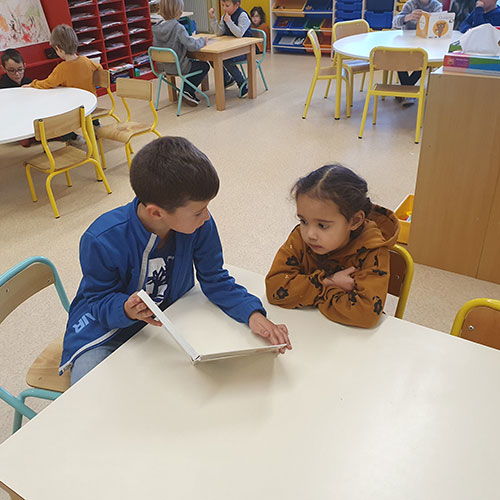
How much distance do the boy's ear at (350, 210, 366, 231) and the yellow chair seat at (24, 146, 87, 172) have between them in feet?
8.19

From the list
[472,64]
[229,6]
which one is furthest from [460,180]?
[229,6]

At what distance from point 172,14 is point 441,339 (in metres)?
4.71

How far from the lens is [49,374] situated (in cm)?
146

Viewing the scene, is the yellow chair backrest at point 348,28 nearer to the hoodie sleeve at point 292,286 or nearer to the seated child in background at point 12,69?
the seated child in background at point 12,69

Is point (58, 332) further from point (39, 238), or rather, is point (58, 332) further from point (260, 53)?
point (260, 53)

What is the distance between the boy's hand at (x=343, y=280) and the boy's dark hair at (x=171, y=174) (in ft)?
1.22

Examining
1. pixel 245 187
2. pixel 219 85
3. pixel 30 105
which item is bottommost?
pixel 245 187

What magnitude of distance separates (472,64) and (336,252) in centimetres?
141

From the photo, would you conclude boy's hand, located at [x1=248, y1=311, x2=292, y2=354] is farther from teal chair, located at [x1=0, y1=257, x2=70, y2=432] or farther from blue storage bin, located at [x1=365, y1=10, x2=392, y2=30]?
blue storage bin, located at [x1=365, y1=10, x2=392, y2=30]

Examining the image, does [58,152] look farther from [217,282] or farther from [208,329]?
[208,329]

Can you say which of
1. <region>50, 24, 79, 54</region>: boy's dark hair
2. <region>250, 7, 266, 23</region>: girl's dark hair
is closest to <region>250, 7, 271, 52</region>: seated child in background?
<region>250, 7, 266, 23</region>: girl's dark hair

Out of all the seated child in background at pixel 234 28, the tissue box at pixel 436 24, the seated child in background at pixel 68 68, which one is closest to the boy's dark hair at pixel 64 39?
the seated child in background at pixel 68 68

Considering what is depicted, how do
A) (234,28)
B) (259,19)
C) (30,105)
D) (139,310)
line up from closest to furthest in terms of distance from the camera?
(139,310) → (30,105) → (234,28) → (259,19)

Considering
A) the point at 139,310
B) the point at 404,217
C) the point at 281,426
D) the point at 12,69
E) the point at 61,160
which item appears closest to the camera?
the point at 281,426
